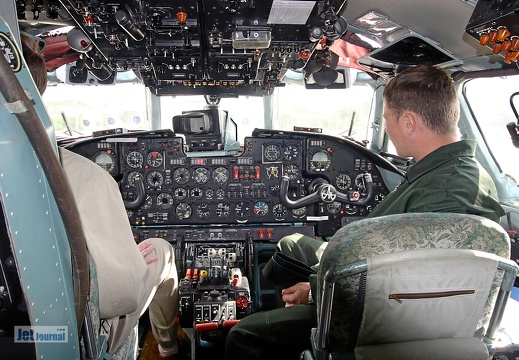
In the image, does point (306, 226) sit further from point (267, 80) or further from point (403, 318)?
point (403, 318)

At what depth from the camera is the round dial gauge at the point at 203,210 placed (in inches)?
164

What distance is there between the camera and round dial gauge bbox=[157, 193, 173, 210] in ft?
13.5

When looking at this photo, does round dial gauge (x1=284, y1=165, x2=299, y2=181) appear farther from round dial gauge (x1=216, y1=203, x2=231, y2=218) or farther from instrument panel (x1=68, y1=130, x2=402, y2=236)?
round dial gauge (x1=216, y1=203, x2=231, y2=218)

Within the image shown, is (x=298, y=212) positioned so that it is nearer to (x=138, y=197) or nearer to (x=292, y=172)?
(x=292, y=172)

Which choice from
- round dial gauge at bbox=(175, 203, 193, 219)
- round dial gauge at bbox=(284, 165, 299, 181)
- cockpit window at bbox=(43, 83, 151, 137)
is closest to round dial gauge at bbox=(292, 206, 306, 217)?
round dial gauge at bbox=(284, 165, 299, 181)

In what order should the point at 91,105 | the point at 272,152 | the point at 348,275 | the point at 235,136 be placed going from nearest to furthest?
the point at 348,275 < the point at 272,152 < the point at 235,136 < the point at 91,105

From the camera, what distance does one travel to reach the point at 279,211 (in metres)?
4.20

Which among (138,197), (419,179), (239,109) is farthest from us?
(239,109)

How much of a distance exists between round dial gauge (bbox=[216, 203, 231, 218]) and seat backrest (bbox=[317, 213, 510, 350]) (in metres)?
2.99

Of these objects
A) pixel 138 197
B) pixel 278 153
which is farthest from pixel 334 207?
pixel 138 197

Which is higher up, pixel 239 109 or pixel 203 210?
pixel 239 109

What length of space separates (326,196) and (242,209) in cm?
94

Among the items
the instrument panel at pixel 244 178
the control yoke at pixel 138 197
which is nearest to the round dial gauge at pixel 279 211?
the instrument panel at pixel 244 178

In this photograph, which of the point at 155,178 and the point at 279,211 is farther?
the point at 279,211
